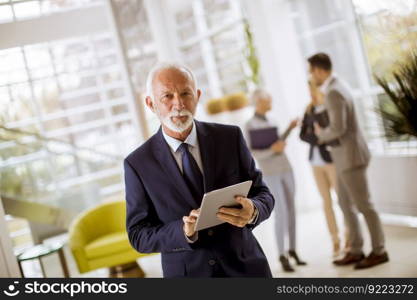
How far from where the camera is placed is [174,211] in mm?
1995

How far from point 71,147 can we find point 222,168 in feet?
13.8

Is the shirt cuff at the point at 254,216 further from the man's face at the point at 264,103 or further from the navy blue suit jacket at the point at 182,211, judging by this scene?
the man's face at the point at 264,103

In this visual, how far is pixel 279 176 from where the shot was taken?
474cm

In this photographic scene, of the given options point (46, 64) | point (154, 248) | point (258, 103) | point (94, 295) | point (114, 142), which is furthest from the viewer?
point (114, 142)

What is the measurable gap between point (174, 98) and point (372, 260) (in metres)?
2.90

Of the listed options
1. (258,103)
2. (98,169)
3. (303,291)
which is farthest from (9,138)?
(303,291)

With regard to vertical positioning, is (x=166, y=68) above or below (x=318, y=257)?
above

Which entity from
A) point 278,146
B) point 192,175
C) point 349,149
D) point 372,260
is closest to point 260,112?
point 278,146

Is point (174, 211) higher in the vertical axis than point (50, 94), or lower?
lower

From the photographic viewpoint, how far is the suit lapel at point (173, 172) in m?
1.99

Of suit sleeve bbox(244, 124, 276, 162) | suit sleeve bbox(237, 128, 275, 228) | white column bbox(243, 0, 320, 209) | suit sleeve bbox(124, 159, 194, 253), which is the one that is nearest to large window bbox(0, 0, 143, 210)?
white column bbox(243, 0, 320, 209)

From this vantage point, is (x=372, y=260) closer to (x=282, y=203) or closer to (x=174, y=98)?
(x=282, y=203)

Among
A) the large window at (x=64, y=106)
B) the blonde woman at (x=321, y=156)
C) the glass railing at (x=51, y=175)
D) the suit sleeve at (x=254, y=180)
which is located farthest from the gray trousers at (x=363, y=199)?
the glass railing at (x=51, y=175)

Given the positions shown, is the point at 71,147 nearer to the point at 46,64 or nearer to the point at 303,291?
the point at 46,64
